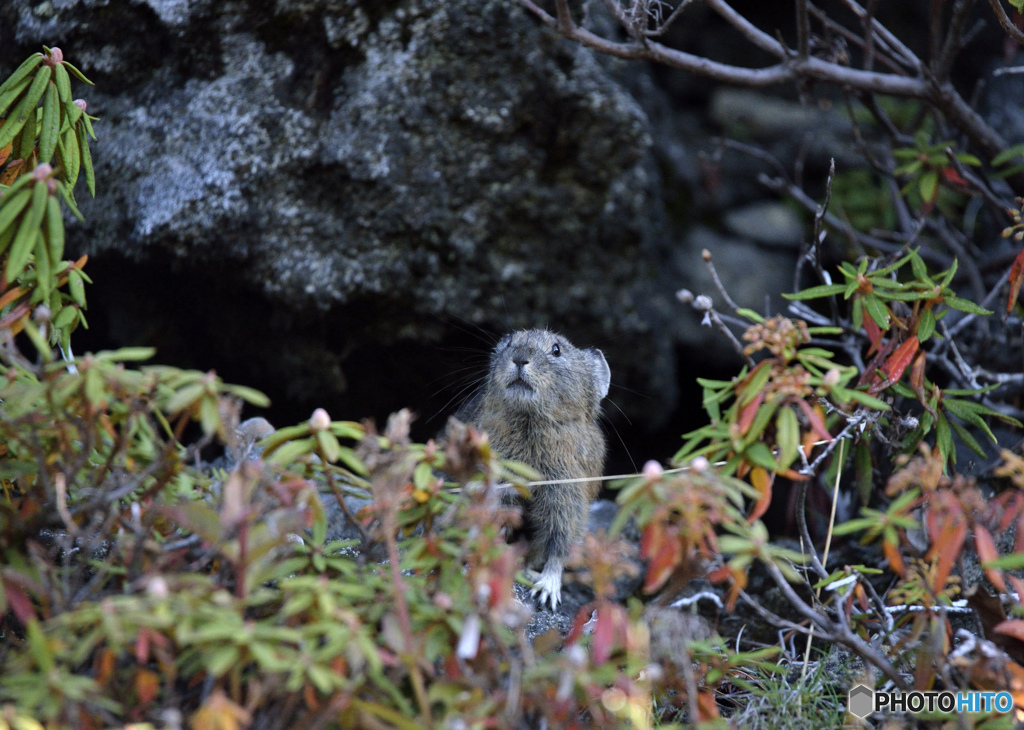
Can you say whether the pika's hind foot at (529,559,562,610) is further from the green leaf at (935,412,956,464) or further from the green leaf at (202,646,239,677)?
the green leaf at (202,646,239,677)

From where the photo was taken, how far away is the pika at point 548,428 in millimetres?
4648

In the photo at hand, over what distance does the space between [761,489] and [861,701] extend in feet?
3.20

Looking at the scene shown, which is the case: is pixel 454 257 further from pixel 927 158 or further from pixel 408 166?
pixel 927 158

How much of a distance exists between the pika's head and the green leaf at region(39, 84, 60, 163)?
2415mm

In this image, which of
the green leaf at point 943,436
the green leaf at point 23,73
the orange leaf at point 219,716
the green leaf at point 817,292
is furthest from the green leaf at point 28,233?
the green leaf at point 943,436

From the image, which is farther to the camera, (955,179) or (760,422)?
(955,179)

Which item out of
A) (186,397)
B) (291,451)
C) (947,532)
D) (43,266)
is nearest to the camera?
(186,397)

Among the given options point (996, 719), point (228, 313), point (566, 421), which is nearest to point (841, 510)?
point (566, 421)

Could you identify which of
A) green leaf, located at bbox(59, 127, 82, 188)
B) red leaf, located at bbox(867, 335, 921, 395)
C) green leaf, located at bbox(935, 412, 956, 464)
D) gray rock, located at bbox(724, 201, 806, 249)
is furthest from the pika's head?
gray rock, located at bbox(724, 201, 806, 249)

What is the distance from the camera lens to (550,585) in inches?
175

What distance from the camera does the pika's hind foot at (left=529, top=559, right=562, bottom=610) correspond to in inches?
174

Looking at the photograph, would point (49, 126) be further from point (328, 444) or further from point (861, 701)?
point (861, 701)

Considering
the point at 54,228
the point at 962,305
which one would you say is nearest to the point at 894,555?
the point at 962,305

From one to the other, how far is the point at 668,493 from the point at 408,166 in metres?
3.28
